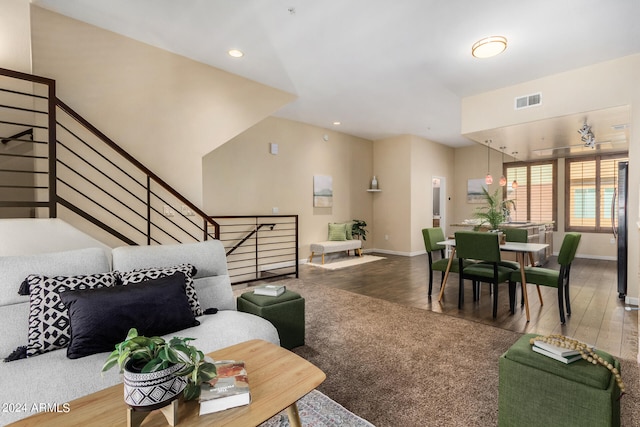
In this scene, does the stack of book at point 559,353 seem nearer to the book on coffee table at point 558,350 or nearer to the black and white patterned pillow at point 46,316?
the book on coffee table at point 558,350

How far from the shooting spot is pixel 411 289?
178 inches

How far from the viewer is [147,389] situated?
98 cm

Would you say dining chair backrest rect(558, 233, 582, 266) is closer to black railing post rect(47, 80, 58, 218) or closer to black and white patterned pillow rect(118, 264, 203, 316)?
black and white patterned pillow rect(118, 264, 203, 316)

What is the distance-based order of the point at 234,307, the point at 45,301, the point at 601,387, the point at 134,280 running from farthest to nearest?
the point at 234,307, the point at 134,280, the point at 45,301, the point at 601,387

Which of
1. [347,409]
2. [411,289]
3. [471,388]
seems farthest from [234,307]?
[411,289]

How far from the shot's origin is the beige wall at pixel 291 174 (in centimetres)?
544

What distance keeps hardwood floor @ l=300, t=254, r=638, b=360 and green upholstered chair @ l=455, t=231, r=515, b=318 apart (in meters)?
0.28

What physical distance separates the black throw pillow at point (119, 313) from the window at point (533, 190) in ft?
26.0

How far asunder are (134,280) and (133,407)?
112cm

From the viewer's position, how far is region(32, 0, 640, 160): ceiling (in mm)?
2795

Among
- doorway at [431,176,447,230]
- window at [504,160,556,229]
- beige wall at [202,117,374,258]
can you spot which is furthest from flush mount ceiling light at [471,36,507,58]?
doorway at [431,176,447,230]

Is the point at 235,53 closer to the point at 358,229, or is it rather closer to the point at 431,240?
the point at 431,240

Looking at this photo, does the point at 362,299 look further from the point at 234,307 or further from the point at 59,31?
the point at 59,31

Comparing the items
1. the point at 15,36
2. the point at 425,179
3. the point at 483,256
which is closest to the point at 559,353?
the point at 483,256
